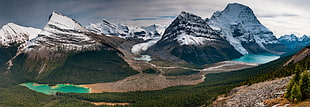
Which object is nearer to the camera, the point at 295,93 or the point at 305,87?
the point at 295,93

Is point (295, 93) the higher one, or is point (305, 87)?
point (305, 87)

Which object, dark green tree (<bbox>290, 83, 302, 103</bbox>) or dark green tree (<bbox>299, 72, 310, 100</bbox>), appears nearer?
dark green tree (<bbox>290, 83, 302, 103</bbox>)

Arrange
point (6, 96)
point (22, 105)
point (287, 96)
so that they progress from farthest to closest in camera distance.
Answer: point (6, 96), point (22, 105), point (287, 96)

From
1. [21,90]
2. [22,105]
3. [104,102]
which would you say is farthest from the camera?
[21,90]

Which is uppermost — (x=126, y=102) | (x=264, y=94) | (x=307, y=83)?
(x=307, y=83)

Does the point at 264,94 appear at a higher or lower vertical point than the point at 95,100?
higher

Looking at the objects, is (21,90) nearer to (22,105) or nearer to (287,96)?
(22,105)

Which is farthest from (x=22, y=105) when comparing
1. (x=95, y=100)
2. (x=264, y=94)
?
(x=264, y=94)

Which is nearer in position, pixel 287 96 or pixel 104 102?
pixel 287 96

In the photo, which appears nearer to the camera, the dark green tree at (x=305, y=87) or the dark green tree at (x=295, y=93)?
the dark green tree at (x=295, y=93)
